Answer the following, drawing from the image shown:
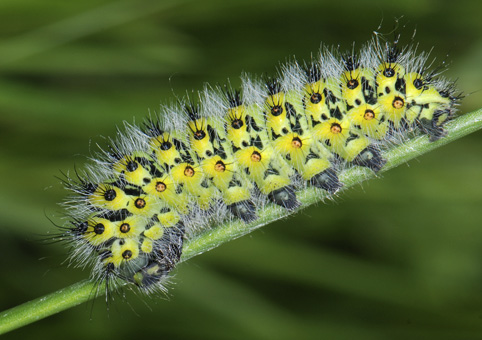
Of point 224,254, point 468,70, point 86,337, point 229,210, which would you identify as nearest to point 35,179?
point 86,337

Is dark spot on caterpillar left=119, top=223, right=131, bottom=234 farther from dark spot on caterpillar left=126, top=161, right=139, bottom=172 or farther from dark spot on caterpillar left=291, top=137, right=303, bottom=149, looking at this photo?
dark spot on caterpillar left=291, top=137, right=303, bottom=149

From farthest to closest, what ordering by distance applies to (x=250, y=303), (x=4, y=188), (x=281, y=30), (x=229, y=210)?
(x=281, y=30) < (x=250, y=303) < (x=4, y=188) < (x=229, y=210)

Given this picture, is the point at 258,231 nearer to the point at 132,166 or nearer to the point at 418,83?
the point at 132,166

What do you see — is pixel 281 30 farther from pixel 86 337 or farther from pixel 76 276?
pixel 86 337

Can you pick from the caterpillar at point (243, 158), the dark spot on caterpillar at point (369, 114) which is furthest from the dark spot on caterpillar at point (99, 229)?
the dark spot on caterpillar at point (369, 114)

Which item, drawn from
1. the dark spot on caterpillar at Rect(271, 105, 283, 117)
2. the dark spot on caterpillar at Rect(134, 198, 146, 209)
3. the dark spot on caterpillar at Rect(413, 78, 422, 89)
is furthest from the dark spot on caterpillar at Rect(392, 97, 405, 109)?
the dark spot on caterpillar at Rect(134, 198, 146, 209)

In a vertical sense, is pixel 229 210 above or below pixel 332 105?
below

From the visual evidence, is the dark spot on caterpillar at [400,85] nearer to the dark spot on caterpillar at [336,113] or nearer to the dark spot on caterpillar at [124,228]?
the dark spot on caterpillar at [336,113]
